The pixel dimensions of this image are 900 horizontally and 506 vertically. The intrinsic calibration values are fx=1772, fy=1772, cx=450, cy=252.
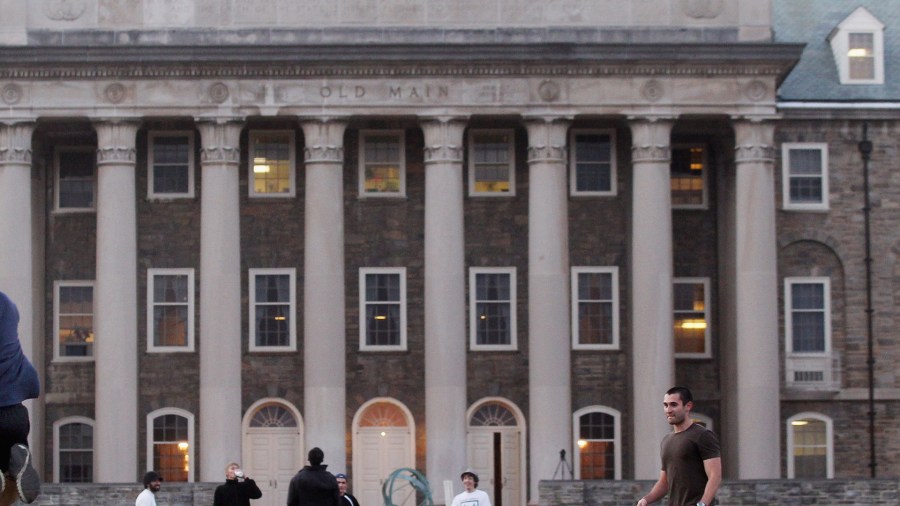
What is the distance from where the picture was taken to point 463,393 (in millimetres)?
44219

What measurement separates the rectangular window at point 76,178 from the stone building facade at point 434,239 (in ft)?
0.26

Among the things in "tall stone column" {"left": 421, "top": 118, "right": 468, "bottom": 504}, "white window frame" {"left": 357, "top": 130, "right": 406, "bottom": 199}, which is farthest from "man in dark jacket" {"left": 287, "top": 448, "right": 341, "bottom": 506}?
"white window frame" {"left": 357, "top": 130, "right": 406, "bottom": 199}

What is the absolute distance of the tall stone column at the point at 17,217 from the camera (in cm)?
4425

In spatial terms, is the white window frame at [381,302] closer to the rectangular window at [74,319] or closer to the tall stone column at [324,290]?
the tall stone column at [324,290]

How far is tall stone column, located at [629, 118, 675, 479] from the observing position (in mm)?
43969

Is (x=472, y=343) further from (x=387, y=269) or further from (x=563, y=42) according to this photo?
(x=563, y=42)

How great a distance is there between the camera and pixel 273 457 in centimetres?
4612

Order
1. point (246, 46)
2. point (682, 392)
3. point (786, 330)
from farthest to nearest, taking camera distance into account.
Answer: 1. point (786, 330)
2. point (246, 46)
3. point (682, 392)

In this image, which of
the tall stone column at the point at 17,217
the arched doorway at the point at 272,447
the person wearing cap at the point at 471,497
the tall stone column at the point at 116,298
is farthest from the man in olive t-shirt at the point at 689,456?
the arched doorway at the point at 272,447

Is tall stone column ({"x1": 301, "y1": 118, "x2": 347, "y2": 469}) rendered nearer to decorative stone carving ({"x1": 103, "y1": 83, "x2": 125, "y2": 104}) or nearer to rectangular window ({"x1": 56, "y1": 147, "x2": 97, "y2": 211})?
decorative stone carving ({"x1": 103, "y1": 83, "x2": 125, "y2": 104})

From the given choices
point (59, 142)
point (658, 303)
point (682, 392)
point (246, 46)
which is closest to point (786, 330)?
point (658, 303)

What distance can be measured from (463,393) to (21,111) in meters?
13.1

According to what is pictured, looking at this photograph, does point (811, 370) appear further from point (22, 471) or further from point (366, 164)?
point (22, 471)

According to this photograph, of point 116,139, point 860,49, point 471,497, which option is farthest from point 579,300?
point 471,497
